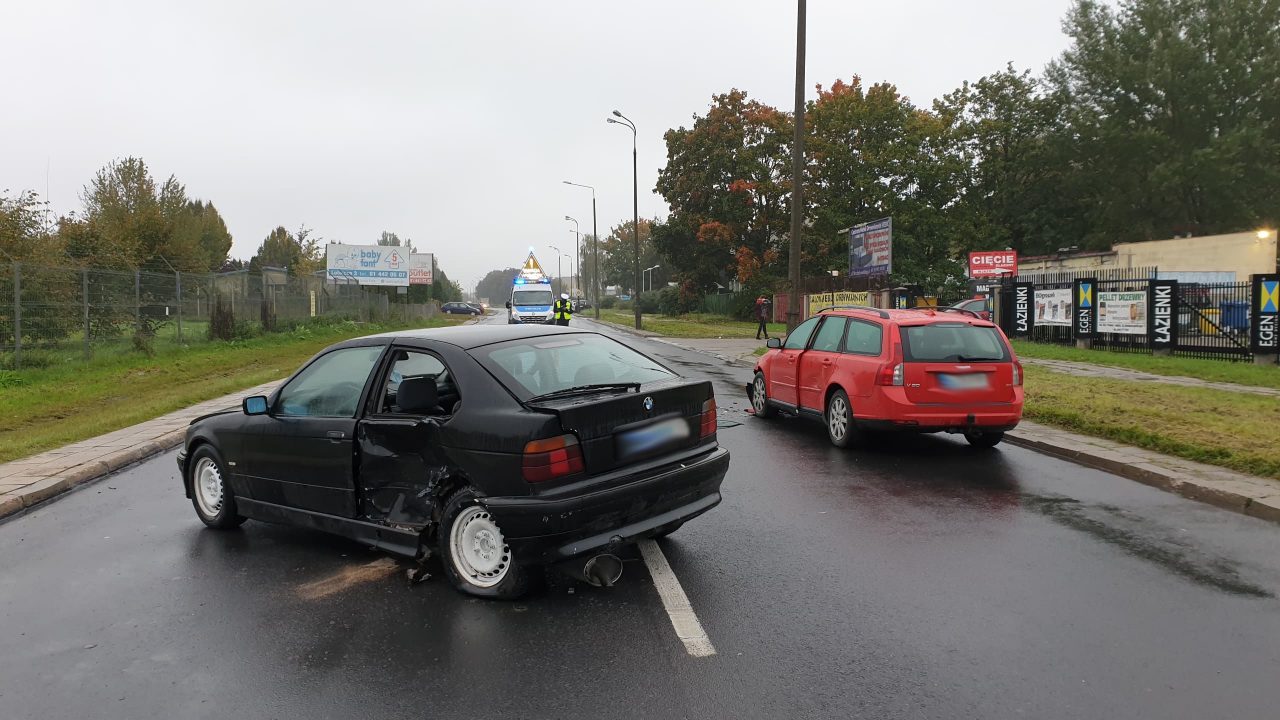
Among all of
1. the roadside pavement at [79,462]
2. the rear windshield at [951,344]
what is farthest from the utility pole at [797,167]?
the roadside pavement at [79,462]

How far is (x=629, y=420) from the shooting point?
4.63 meters

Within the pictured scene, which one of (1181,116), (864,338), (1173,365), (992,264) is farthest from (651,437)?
(1181,116)

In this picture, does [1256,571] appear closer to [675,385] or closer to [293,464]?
[675,385]

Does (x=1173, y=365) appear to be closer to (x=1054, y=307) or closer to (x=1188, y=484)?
(x=1054, y=307)

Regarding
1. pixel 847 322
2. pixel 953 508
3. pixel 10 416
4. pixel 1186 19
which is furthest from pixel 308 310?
pixel 1186 19

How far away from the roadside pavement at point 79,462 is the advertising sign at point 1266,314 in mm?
18604

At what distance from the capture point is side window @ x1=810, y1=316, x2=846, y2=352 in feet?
31.3

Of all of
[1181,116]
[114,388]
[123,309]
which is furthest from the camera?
[1181,116]

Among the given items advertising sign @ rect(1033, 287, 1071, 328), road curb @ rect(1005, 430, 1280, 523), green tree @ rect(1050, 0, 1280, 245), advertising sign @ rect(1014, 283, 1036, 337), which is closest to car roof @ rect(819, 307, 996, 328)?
road curb @ rect(1005, 430, 1280, 523)

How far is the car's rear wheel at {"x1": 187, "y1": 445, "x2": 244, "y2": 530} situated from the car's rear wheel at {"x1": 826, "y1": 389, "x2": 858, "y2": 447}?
5824 mm

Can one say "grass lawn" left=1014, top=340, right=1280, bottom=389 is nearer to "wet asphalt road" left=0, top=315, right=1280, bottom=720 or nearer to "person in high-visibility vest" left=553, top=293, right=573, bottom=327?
"wet asphalt road" left=0, top=315, right=1280, bottom=720

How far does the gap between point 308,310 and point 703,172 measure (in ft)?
87.9

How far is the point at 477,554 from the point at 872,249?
3069 cm

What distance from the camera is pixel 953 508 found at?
6.46 m
